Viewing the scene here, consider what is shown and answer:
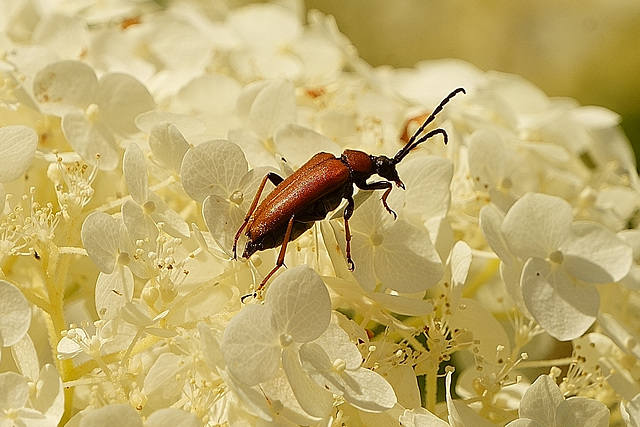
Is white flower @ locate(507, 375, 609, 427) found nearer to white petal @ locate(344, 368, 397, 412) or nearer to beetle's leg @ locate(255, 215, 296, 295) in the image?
white petal @ locate(344, 368, 397, 412)

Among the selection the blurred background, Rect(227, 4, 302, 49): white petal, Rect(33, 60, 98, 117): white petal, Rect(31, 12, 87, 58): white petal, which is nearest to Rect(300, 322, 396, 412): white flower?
Rect(33, 60, 98, 117): white petal

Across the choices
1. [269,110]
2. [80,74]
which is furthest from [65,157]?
[269,110]

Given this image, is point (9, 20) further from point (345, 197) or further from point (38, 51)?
point (345, 197)

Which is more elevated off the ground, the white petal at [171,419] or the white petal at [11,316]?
the white petal at [11,316]

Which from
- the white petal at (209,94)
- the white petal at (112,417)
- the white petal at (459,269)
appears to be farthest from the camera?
the white petal at (209,94)

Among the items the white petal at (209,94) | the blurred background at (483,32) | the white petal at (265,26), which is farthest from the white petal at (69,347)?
the blurred background at (483,32)

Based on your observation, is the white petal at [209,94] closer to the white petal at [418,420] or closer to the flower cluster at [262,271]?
the flower cluster at [262,271]
